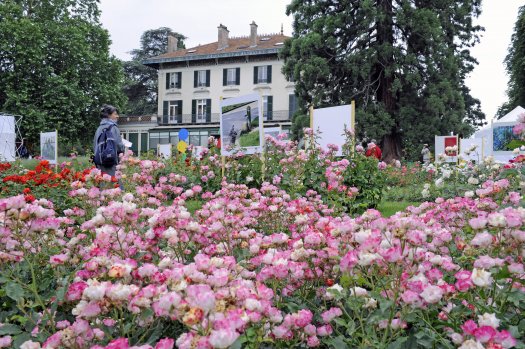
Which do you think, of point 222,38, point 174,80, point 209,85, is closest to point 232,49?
point 222,38

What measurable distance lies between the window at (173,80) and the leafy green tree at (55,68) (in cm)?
1158

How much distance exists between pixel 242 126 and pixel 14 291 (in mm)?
6543

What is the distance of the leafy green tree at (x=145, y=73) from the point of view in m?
48.2

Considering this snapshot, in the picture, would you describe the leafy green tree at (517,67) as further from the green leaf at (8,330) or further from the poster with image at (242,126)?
the green leaf at (8,330)

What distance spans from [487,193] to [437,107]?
55.5 feet

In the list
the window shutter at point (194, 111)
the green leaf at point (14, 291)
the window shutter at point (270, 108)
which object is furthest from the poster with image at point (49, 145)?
the window shutter at point (194, 111)

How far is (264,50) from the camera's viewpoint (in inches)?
1428

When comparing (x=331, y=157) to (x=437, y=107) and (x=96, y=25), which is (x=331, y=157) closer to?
(x=437, y=107)

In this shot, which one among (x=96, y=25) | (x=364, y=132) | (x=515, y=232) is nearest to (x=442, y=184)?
(x=515, y=232)

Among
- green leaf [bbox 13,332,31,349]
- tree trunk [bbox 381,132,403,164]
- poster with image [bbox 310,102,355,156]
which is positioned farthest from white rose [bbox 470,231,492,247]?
tree trunk [bbox 381,132,403,164]

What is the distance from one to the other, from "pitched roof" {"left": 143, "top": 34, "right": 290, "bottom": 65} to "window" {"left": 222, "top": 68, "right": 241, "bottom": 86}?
124 centimetres

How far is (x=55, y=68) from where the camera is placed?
2752cm

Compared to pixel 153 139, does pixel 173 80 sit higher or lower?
higher

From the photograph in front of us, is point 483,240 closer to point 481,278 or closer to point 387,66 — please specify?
point 481,278
